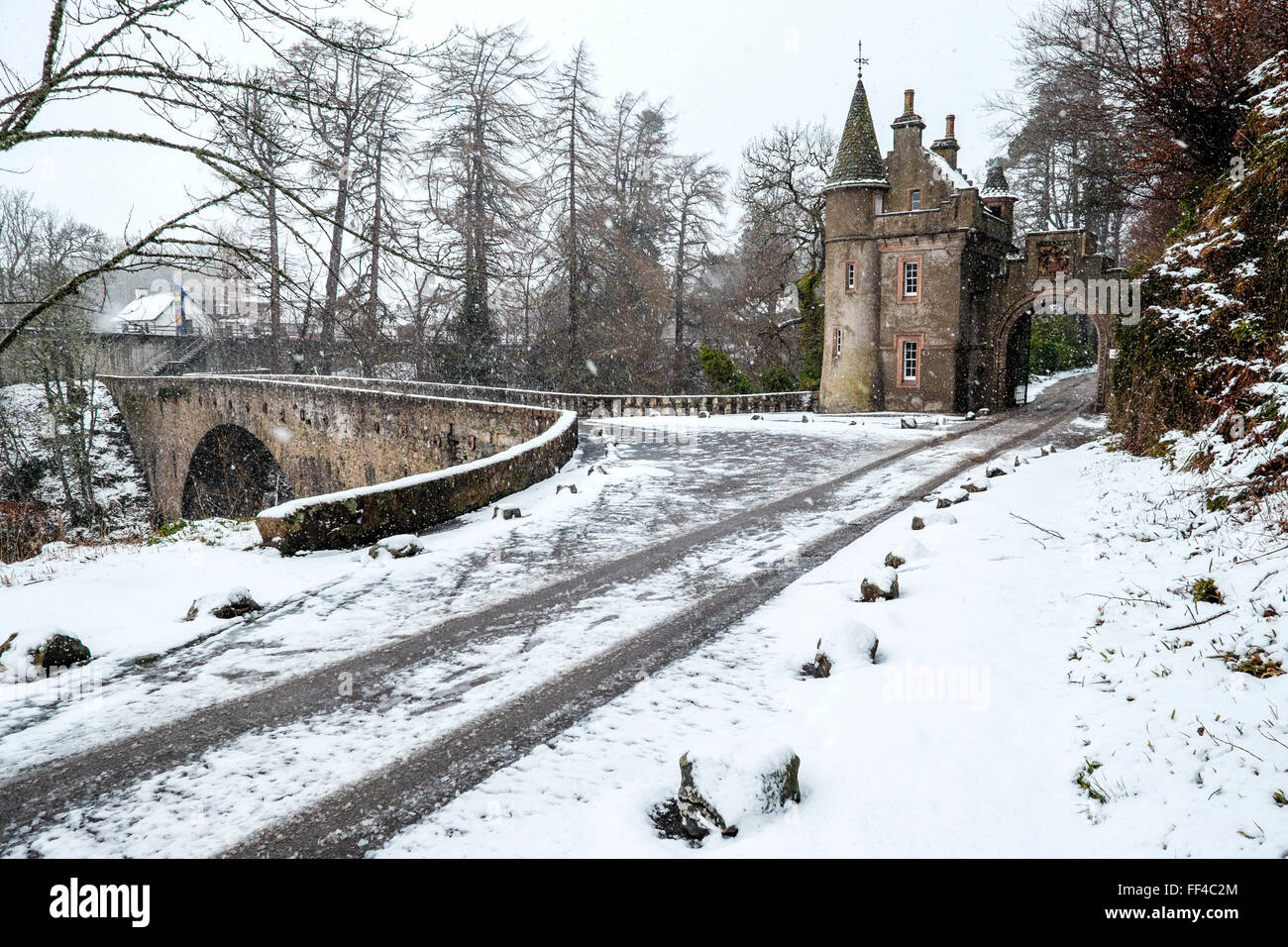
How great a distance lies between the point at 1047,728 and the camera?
12.8 ft

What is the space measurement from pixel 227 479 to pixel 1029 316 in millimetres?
37717

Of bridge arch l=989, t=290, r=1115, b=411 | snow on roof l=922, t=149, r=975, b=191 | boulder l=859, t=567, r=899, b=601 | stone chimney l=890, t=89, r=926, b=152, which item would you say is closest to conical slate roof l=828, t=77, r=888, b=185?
stone chimney l=890, t=89, r=926, b=152

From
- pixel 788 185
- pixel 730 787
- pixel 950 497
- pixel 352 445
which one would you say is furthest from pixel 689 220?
pixel 730 787

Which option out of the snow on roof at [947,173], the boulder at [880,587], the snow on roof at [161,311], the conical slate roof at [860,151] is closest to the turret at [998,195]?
the snow on roof at [947,173]

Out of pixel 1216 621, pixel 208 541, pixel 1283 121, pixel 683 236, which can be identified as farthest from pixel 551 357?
A: pixel 1216 621

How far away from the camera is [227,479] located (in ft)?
111

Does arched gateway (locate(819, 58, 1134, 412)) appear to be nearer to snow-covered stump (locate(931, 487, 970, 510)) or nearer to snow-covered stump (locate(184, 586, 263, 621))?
snow-covered stump (locate(931, 487, 970, 510))

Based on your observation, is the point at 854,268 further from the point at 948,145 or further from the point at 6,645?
the point at 6,645

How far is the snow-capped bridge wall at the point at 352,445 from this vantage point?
855cm

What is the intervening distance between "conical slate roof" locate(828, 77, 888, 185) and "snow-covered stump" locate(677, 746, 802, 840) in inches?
1178

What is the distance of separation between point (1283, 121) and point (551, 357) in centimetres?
2842

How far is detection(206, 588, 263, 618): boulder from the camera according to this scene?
20.1 ft
